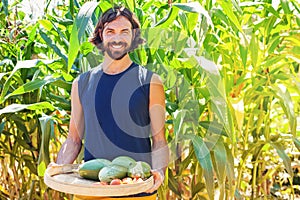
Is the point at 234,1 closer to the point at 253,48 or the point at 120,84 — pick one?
the point at 253,48

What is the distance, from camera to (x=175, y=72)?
98 centimetres

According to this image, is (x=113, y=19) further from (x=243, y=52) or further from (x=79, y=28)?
(x=243, y=52)

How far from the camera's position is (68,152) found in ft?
3.19

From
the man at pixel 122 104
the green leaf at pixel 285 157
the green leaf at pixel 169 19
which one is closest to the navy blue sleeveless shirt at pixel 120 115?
the man at pixel 122 104

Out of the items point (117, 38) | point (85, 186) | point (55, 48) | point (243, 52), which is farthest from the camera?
point (55, 48)

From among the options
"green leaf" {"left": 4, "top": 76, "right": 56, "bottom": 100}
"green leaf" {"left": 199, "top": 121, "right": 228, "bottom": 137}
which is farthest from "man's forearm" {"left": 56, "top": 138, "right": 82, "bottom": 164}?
"green leaf" {"left": 199, "top": 121, "right": 228, "bottom": 137}

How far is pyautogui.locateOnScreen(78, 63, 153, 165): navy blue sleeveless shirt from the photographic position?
89 cm

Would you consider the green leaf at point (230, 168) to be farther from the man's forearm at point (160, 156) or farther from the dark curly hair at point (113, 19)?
the dark curly hair at point (113, 19)

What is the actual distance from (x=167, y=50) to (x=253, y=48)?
0.62 ft

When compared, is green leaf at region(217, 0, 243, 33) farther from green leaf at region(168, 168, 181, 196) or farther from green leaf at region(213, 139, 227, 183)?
green leaf at region(168, 168, 181, 196)

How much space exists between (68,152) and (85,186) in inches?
8.9

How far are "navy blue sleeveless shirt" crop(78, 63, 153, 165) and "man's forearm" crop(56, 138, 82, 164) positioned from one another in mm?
57

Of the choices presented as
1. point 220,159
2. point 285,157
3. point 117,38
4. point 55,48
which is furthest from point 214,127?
point 55,48

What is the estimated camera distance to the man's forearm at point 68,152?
96 centimetres
